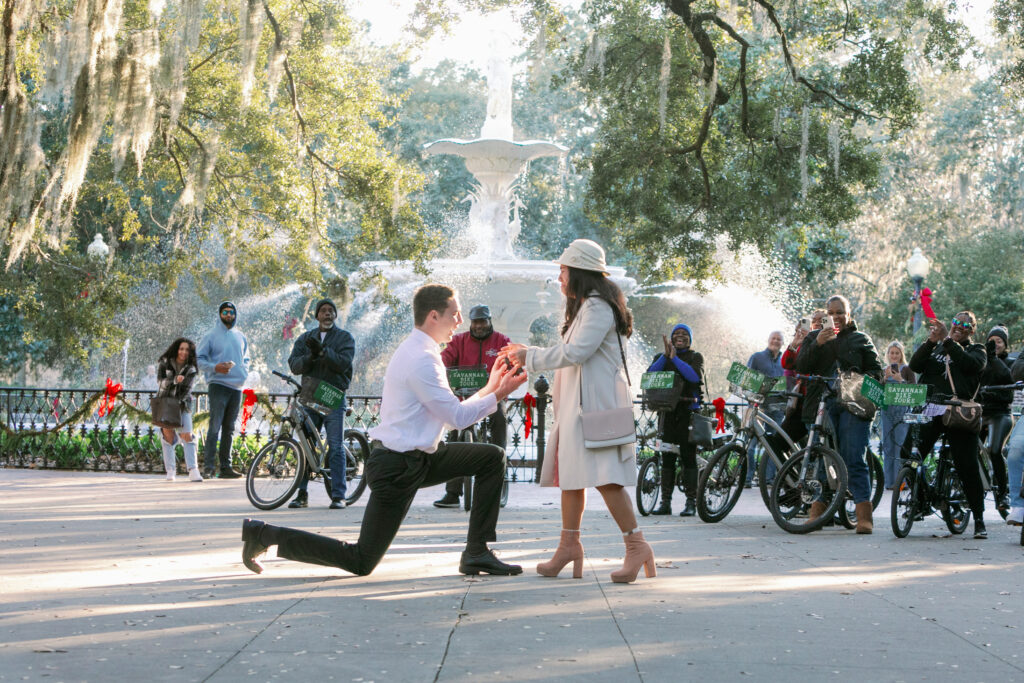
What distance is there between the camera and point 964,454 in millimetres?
10438

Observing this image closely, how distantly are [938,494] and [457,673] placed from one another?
692 cm

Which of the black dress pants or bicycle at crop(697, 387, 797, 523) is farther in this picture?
bicycle at crop(697, 387, 797, 523)

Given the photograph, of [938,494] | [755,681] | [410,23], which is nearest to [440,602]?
[755,681]

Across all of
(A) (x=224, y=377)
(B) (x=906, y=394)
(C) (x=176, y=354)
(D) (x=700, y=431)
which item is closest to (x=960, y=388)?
(B) (x=906, y=394)

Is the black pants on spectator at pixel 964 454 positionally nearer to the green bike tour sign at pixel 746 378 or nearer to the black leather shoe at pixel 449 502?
the green bike tour sign at pixel 746 378

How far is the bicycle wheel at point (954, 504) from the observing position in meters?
10.6

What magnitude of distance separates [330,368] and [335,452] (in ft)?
2.46

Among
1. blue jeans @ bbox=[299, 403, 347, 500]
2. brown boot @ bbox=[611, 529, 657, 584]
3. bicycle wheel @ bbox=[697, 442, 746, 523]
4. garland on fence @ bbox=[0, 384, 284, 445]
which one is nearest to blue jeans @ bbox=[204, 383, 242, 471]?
garland on fence @ bbox=[0, 384, 284, 445]

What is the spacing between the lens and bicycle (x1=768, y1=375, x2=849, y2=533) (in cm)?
1012

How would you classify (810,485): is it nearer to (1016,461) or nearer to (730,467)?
(730,467)

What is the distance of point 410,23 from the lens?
17734 mm

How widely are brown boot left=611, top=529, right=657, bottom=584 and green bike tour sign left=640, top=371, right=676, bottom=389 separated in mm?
4496

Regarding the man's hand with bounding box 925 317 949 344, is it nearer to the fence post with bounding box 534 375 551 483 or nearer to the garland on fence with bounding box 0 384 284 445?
the fence post with bounding box 534 375 551 483

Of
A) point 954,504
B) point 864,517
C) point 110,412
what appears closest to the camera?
point 864,517
